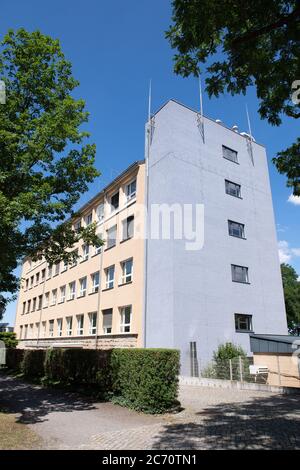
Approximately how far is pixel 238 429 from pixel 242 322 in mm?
16104

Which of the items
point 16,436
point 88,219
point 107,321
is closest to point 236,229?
point 107,321

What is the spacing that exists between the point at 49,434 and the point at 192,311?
13.9 meters

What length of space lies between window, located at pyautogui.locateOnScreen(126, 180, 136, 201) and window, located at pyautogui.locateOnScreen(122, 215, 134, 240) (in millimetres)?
1685

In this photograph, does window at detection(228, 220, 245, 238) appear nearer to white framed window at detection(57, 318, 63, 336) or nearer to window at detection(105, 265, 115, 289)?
window at detection(105, 265, 115, 289)

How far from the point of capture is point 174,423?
9680 mm

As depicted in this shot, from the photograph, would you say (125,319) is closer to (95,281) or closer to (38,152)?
→ (95,281)

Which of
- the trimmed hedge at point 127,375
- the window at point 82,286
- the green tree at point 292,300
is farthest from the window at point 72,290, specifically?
the green tree at point 292,300

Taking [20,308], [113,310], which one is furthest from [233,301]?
[20,308]

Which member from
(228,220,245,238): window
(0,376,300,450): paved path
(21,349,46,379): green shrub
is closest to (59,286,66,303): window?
(21,349,46,379): green shrub

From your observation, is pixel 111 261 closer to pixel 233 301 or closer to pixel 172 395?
pixel 233 301

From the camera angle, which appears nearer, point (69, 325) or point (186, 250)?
point (186, 250)

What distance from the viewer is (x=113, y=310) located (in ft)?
83.5

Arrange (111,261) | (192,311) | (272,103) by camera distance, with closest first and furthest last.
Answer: (272,103) < (192,311) < (111,261)

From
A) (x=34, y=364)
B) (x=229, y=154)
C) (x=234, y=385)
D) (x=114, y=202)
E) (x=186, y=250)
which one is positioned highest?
(x=229, y=154)
